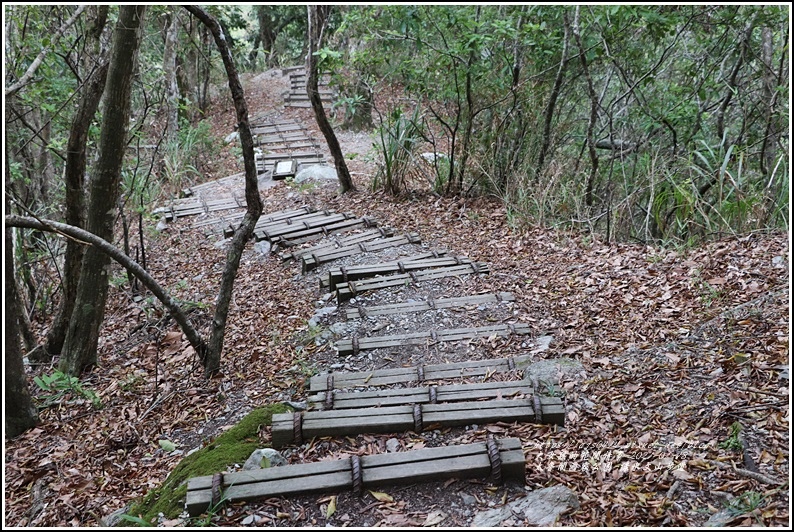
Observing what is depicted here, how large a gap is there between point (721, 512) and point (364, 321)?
265 centimetres

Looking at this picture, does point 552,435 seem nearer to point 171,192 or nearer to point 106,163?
point 106,163

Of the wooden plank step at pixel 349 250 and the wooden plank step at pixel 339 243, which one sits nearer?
the wooden plank step at pixel 349 250

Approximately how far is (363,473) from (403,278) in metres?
Answer: 2.61

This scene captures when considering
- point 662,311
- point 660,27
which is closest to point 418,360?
point 662,311

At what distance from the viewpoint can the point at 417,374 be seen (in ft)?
11.0

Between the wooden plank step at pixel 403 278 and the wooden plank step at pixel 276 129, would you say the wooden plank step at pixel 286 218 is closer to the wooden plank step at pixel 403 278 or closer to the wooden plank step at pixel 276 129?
the wooden plank step at pixel 403 278

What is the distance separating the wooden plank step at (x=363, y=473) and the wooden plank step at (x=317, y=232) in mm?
4078

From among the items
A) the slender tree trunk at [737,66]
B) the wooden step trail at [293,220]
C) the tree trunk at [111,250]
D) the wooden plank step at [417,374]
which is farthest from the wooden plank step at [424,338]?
the slender tree trunk at [737,66]

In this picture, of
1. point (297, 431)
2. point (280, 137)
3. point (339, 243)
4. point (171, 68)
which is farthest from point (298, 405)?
point (280, 137)

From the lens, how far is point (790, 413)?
2.32 m

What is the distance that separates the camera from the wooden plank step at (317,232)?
633 cm

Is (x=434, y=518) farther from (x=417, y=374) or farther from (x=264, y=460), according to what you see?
(x=417, y=374)

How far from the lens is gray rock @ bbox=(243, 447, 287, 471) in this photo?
100 inches

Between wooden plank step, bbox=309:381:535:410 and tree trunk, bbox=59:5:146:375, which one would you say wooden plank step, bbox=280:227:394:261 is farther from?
wooden plank step, bbox=309:381:535:410
